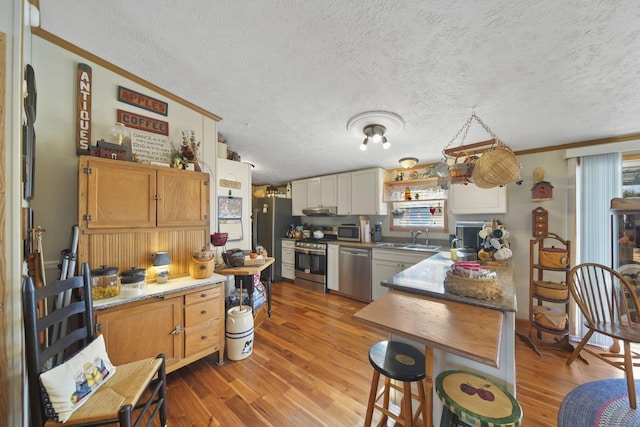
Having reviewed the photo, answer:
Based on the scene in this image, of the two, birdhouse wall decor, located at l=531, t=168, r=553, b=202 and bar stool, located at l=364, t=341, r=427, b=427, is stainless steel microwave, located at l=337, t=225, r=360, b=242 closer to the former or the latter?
birdhouse wall decor, located at l=531, t=168, r=553, b=202

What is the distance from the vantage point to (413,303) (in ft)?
4.36

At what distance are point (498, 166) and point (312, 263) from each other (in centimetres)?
327

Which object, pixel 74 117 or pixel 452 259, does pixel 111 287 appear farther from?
pixel 452 259

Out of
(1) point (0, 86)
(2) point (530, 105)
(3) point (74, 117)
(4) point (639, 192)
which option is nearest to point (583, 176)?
(4) point (639, 192)

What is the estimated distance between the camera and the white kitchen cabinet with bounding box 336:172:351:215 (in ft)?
13.5

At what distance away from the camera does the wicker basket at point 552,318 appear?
221 centimetres

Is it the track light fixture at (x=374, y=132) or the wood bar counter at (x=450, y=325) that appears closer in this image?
the wood bar counter at (x=450, y=325)

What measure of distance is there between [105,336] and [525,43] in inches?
118

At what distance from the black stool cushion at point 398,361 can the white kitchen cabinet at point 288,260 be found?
325 cm

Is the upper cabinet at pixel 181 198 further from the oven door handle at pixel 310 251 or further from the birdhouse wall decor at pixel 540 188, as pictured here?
the birdhouse wall decor at pixel 540 188

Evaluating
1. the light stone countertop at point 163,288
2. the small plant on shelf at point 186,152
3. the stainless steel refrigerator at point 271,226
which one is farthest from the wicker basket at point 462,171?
the stainless steel refrigerator at point 271,226

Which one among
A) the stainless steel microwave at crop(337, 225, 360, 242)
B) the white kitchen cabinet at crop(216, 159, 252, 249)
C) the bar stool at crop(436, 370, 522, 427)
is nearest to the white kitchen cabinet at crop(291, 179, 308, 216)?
the stainless steel microwave at crop(337, 225, 360, 242)

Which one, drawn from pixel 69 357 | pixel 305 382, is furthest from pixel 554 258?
pixel 69 357

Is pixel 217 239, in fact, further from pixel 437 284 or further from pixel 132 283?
pixel 437 284
